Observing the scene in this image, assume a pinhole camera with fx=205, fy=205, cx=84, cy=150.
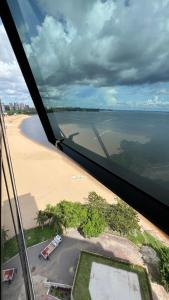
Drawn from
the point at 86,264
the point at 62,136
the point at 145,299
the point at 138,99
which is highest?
the point at 138,99

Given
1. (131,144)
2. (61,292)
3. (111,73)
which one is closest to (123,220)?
(61,292)

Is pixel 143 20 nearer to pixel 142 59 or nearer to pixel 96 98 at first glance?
pixel 142 59

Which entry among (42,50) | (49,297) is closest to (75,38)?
(42,50)

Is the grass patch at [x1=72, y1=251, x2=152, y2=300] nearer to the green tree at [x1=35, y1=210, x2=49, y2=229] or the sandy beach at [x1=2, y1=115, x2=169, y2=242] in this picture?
the sandy beach at [x1=2, y1=115, x2=169, y2=242]

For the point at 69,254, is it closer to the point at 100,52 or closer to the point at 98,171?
the point at 98,171

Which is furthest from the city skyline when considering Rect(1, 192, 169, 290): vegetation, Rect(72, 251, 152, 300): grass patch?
Rect(1, 192, 169, 290): vegetation

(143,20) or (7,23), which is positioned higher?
(7,23)
